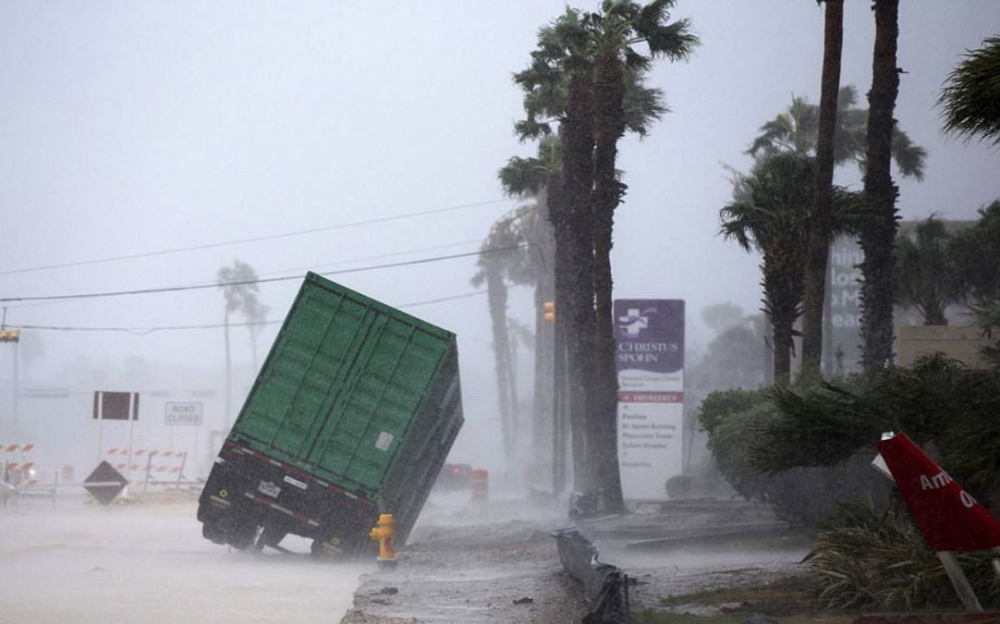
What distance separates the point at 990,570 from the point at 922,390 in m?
1.98

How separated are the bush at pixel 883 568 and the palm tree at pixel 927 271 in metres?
26.4

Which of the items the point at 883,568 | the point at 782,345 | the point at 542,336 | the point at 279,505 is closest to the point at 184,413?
the point at 542,336

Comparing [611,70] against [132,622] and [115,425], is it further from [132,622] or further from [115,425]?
[115,425]

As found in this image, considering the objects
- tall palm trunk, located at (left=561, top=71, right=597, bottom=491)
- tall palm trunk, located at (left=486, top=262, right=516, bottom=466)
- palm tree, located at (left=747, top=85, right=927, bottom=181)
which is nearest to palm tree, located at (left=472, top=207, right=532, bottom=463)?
tall palm trunk, located at (left=486, top=262, right=516, bottom=466)

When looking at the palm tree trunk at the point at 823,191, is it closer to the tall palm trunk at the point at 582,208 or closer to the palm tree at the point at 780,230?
the palm tree at the point at 780,230

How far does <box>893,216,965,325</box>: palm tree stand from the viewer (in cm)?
3919

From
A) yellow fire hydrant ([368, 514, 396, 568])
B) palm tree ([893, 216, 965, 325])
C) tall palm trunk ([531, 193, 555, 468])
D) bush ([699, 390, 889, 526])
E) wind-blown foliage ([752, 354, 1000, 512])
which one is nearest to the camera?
wind-blown foliage ([752, 354, 1000, 512])

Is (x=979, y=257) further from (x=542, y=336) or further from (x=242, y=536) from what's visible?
(x=542, y=336)

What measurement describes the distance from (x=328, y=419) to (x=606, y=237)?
11.4m

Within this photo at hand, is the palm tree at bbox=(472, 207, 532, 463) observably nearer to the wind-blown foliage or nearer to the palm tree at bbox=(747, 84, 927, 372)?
the palm tree at bbox=(747, 84, 927, 372)

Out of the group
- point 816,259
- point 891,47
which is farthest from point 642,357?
point 891,47

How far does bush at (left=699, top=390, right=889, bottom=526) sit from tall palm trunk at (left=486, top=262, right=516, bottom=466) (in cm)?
6410

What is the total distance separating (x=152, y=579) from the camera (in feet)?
61.1

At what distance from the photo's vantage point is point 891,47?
24.3 metres
